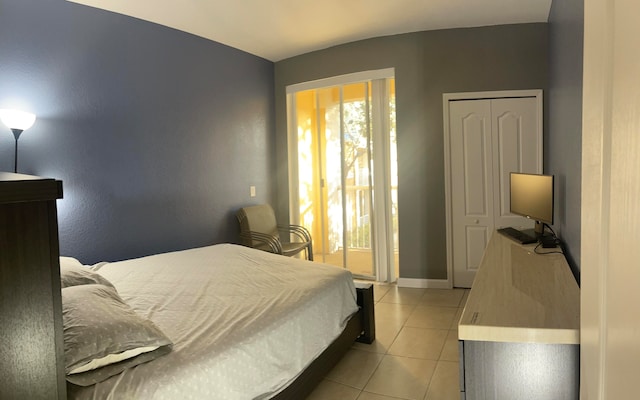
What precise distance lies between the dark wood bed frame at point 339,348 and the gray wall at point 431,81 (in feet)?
5.39

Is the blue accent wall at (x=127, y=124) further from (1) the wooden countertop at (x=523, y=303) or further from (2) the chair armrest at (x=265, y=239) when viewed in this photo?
(1) the wooden countertop at (x=523, y=303)

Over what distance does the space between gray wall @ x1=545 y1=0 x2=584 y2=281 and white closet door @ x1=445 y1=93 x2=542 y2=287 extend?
2.25 feet

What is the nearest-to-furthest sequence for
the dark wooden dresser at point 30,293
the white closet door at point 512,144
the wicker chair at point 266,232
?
1. the dark wooden dresser at point 30,293
2. the white closet door at point 512,144
3. the wicker chair at point 266,232

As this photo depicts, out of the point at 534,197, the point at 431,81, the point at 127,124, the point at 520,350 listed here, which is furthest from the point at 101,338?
the point at 431,81

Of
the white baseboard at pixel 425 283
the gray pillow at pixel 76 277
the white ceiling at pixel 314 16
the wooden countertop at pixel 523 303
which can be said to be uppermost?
the white ceiling at pixel 314 16

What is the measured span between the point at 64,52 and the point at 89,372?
9.00 feet

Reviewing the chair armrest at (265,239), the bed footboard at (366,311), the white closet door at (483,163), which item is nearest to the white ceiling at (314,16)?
the white closet door at (483,163)

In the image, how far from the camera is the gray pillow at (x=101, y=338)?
145 centimetres

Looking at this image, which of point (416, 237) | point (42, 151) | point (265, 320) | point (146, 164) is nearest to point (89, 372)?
point (265, 320)

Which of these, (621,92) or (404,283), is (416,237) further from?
(621,92)

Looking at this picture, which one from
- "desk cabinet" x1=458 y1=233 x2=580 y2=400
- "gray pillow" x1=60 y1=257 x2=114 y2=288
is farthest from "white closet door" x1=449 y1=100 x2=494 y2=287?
"gray pillow" x1=60 y1=257 x2=114 y2=288

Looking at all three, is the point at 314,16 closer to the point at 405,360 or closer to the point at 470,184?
the point at 470,184

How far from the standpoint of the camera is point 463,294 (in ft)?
14.1

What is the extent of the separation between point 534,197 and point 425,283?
6.16 feet
